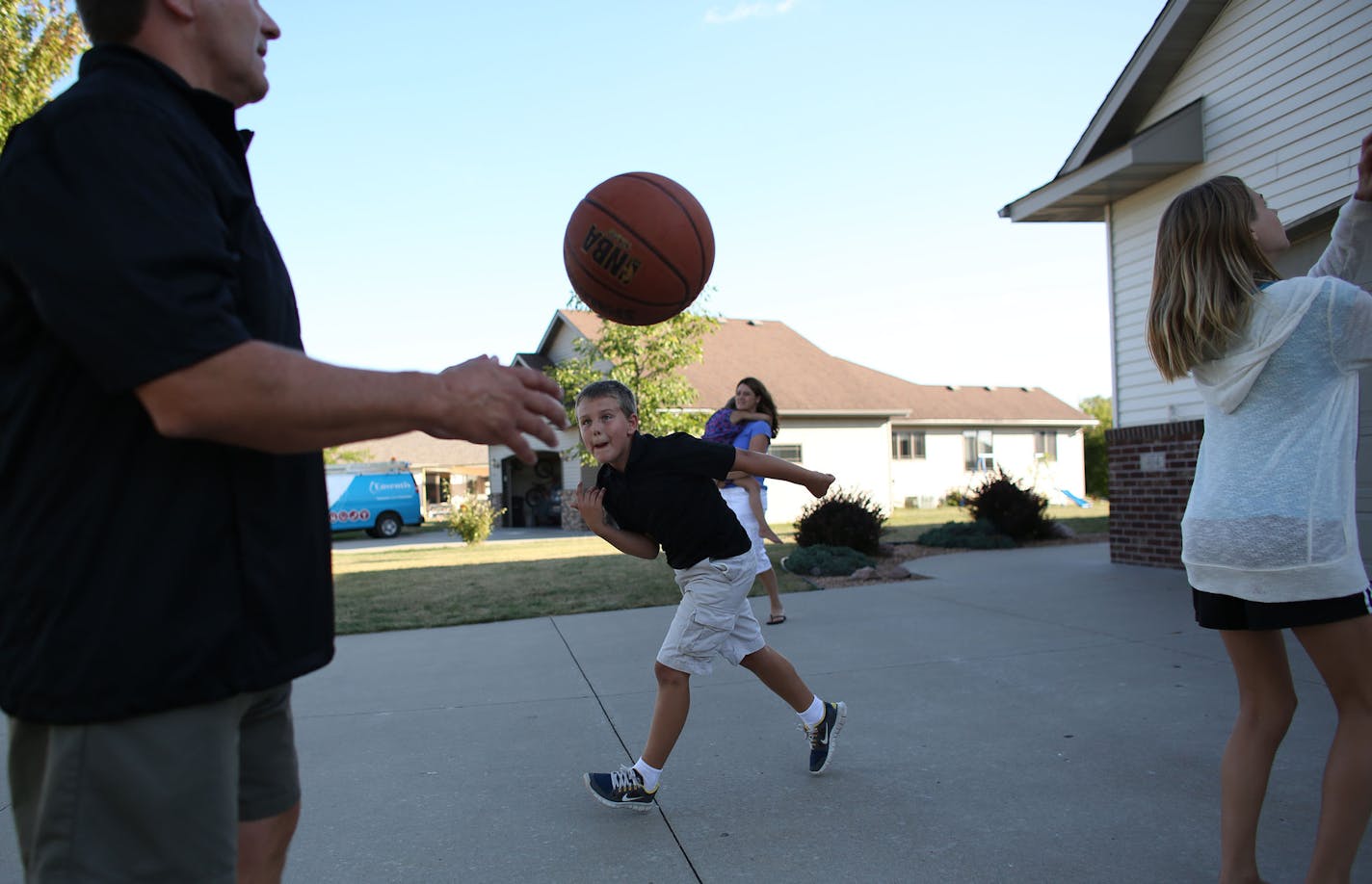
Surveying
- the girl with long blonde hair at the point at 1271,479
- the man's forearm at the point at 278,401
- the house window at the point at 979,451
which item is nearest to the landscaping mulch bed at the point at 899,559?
the girl with long blonde hair at the point at 1271,479

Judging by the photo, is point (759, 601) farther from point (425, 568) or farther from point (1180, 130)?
point (425, 568)

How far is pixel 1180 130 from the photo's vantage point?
9.18 metres

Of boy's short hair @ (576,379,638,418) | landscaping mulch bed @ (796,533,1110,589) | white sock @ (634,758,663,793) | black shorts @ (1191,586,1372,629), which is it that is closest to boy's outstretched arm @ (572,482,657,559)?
boy's short hair @ (576,379,638,418)

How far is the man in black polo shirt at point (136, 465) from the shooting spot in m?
1.22

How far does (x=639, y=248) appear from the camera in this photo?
12.8ft

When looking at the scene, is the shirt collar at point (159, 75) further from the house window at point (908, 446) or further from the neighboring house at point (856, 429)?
the house window at point (908, 446)

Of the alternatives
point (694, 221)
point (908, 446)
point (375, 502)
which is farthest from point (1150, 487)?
point (908, 446)

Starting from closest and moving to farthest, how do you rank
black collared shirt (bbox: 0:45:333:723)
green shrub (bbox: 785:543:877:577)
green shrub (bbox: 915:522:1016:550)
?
black collared shirt (bbox: 0:45:333:723)
green shrub (bbox: 785:543:877:577)
green shrub (bbox: 915:522:1016:550)

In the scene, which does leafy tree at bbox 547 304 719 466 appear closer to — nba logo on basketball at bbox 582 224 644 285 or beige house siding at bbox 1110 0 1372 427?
beige house siding at bbox 1110 0 1372 427

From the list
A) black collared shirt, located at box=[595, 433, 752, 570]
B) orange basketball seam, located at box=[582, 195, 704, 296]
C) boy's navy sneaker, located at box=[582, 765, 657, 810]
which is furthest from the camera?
orange basketball seam, located at box=[582, 195, 704, 296]

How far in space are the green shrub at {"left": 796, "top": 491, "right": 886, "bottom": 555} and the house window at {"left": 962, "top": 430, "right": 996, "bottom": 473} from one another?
2326 cm

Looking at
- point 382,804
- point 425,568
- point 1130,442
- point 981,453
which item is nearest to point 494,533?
point 425,568

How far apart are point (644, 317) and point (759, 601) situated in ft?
16.7

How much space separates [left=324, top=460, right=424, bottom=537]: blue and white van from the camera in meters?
28.8
